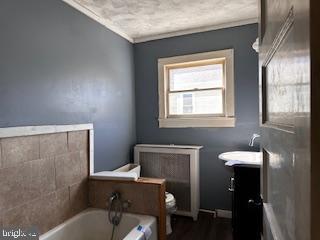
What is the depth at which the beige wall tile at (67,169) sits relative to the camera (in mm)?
1927

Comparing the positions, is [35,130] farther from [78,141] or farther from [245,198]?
[245,198]

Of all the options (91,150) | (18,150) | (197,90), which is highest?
(197,90)

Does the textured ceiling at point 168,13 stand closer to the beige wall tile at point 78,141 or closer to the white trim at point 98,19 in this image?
the white trim at point 98,19

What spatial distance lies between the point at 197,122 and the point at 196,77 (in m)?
0.62

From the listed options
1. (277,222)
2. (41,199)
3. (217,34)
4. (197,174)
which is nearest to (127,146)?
(197,174)

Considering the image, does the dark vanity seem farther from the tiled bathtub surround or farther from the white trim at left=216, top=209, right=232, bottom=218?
the tiled bathtub surround

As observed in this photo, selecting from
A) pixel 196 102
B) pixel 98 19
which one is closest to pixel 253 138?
pixel 196 102

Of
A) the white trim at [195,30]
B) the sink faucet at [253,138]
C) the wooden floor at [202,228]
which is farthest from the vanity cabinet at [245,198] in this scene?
the white trim at [195,30]

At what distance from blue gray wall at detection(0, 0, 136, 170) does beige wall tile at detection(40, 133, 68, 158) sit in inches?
4.9

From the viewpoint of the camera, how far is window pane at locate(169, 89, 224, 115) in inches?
116

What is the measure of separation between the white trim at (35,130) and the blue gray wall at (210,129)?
123 centimetres

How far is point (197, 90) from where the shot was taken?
304cm

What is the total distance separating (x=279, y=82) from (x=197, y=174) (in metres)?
2.37

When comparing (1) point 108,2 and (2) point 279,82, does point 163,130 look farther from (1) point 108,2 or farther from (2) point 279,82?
(2) point 279,82
